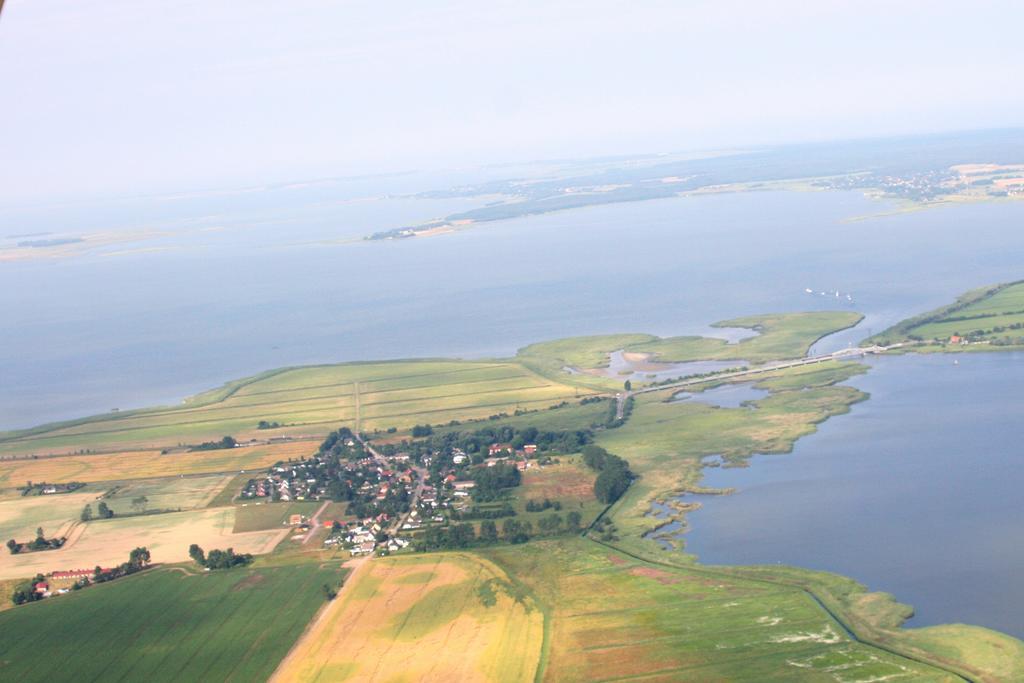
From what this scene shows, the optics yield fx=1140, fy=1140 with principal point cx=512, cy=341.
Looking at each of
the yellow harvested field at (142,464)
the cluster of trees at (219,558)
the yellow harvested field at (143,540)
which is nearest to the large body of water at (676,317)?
the yellow harvested field at (142,464)

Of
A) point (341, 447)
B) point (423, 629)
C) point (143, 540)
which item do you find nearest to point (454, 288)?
point (341, 447)

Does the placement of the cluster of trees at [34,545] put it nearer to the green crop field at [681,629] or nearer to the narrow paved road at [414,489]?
the narrow paved road at [414,489]

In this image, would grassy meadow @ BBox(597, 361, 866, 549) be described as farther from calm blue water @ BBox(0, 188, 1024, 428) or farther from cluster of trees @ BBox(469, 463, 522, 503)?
calm blue water @ BBox(0, 188, 1024, 428)

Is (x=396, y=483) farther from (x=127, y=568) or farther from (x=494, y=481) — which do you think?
(x=127, y=568)

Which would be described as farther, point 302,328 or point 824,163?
point 824,163

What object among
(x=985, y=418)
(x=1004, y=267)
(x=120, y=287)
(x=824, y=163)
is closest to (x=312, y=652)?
(x=985, y=418)

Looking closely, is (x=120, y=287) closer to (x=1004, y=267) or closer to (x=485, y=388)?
(x=485, y=388)


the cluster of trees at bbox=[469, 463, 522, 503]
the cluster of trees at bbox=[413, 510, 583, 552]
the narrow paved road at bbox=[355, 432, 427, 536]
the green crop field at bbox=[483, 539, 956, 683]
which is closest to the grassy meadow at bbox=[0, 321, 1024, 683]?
the green crop field at bbox=[483, 539, 956, 683]
